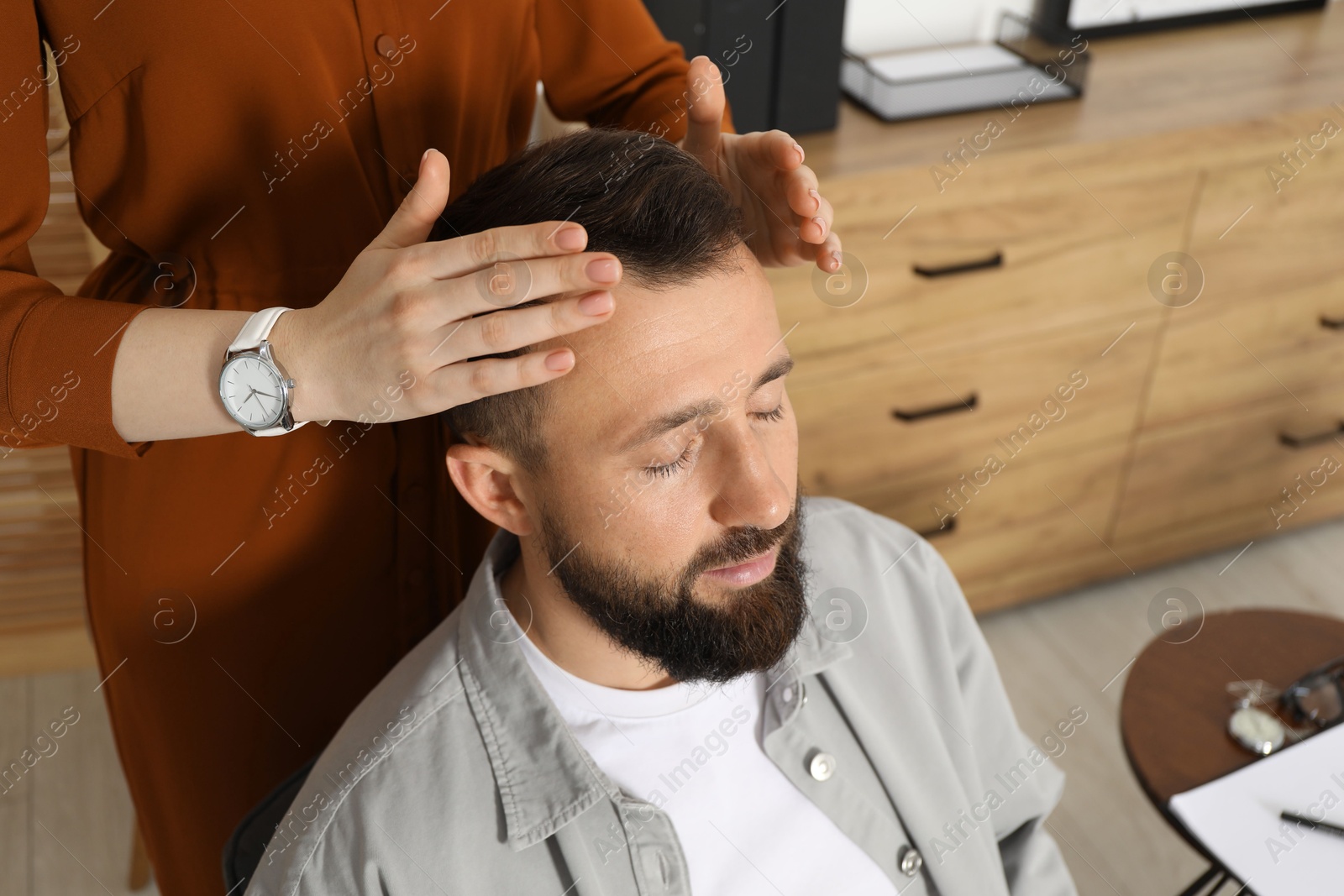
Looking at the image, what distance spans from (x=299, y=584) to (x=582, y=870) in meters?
0.46

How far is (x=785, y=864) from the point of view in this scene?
1181 millimetres

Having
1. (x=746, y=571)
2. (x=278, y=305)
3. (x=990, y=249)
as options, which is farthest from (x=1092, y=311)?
(x=278, y=305)

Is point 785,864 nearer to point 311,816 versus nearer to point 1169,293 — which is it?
point 311,816

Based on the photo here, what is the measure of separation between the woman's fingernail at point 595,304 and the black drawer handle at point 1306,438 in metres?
2.34

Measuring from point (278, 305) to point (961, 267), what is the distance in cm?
134

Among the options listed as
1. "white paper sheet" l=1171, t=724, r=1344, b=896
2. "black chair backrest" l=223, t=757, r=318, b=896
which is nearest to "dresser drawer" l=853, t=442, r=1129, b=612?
"white paper sheet" l=1171, t=724, r=1344, b=896

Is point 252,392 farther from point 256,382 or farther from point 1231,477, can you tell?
point 1231,477

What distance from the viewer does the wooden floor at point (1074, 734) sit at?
82.8 inches

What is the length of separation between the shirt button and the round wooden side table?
524mm

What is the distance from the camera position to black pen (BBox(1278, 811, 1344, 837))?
135 cm

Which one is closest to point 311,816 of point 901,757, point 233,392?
point 233,392

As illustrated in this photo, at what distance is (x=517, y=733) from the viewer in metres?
1.13

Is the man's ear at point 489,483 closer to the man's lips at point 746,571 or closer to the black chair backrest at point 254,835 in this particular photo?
the man's lips at point 746,571

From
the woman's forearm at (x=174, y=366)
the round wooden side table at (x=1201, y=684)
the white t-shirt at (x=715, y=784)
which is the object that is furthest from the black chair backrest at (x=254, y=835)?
the round wooden side table at (x=1201, y=684)
